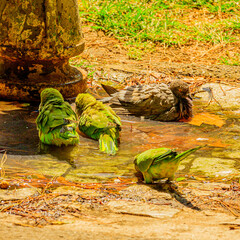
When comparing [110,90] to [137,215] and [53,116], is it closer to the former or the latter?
[53,116]

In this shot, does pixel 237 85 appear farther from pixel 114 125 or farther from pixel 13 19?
pixel 13 19

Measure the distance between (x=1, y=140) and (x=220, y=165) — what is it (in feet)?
7.15

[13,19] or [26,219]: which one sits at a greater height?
[13,19]

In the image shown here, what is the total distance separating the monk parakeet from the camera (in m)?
5.58

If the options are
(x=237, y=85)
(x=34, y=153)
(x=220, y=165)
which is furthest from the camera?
(x=237, y=85)

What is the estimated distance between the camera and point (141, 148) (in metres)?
4.47

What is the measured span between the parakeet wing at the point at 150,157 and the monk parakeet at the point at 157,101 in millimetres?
2086

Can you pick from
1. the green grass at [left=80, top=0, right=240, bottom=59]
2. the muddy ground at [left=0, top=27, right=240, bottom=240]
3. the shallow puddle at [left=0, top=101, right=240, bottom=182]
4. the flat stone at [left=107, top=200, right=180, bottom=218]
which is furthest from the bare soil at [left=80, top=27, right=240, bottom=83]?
the flat stone at [left=107, top=200, right=180, bottom=218]

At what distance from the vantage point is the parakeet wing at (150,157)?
3343 mm

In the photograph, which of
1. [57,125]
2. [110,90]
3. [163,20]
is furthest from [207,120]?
[163,20]

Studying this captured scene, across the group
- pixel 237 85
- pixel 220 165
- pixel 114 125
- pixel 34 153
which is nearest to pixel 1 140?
pixel 34 153

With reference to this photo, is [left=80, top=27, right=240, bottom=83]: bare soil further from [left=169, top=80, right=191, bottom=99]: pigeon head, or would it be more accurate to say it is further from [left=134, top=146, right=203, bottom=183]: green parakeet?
[left=134, top=146, right=203, bottom=183]: green parakeet

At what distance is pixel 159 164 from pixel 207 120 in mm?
2197

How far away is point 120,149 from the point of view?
Answer: 4.45 metres
